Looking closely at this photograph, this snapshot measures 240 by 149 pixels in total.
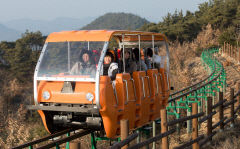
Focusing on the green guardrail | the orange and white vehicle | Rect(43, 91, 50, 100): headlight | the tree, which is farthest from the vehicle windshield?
the tree

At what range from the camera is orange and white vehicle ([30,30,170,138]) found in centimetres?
734

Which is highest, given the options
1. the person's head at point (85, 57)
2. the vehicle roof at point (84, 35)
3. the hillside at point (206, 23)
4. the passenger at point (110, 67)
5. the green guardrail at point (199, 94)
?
the hillside at point (206, 23)

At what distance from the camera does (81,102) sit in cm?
744

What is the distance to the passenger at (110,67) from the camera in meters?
8.16

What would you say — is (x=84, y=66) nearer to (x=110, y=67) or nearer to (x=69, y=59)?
(x=69, y=59)

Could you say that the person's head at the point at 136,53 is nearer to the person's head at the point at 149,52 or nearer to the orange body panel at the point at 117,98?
the orange body panel at the point at 117,98

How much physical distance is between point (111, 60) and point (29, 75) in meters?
47.7

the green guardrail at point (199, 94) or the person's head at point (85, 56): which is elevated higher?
the person's head at point (85, 56)

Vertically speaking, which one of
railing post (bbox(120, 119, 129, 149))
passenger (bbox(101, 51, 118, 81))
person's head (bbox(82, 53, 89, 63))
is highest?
person's head (bbox(82, 53, 89, 63))

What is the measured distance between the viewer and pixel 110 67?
27.0 feet

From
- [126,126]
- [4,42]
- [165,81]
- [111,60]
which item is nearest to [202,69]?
[165,81]

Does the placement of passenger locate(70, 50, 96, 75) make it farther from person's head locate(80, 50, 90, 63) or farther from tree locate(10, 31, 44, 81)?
tree locate(10, 31, 44, 81)

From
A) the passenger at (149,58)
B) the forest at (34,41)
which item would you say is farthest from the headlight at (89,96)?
A: the forest at (34,41)

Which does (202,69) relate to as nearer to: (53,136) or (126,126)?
(53,136)
